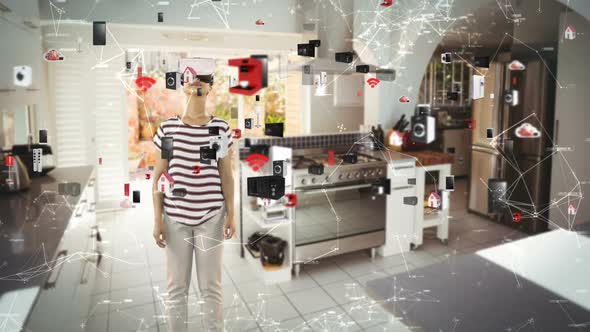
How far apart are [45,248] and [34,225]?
0.29ft

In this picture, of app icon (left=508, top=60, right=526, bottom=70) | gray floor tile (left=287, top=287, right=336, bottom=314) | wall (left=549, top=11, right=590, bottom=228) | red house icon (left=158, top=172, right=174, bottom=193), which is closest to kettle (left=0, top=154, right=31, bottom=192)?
red house icon (left=158, top=172, right=174, bottom=193)

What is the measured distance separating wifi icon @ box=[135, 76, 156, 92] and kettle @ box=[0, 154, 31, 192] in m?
0.37

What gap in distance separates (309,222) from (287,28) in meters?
0.72

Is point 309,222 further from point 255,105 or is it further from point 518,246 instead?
point 518,246

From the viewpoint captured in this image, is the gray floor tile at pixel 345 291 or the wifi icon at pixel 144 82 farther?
the gray floor tile at pixel 345 291

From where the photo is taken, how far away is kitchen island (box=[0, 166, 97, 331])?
42.3 inches

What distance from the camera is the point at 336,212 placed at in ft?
5.02

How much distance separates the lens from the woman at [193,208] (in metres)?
1.07

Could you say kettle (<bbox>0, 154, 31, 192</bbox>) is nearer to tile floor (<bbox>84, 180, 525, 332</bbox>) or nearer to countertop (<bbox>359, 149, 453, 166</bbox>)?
tile floor (<bbox>84, 180, 525, 332</bbox>)

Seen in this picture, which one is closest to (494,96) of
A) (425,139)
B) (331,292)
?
(425,139)

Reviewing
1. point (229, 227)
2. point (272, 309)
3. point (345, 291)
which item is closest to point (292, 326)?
point (272, 309)

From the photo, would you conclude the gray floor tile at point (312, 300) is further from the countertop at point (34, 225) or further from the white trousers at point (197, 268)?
the countertop at point (34, 225)

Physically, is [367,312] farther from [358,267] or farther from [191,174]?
[191,174]

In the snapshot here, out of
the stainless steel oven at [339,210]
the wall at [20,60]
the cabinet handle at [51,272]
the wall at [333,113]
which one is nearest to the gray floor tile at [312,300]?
the stainless steel oven at [339,210]
